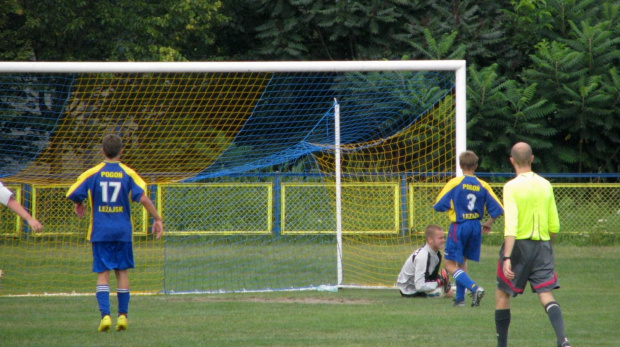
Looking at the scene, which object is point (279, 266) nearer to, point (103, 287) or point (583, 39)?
point (103, 287)

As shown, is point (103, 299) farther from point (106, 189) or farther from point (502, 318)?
point (502, 318)

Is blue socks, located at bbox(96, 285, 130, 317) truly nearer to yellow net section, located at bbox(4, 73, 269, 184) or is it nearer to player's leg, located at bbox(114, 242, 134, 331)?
player's leg, located at bbox(114, 242, 134, 331)

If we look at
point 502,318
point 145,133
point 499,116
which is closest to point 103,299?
point 502,318

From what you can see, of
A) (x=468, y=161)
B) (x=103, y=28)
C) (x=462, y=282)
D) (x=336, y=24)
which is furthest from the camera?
(x=336, y=24)

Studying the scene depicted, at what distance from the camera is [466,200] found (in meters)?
8.50

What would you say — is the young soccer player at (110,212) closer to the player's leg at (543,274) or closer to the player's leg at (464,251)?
the player's leg at (543,274)

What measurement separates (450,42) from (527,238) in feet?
45.1

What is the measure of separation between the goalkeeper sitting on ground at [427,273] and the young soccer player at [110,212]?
3531 mm

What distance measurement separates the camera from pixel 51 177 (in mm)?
10961

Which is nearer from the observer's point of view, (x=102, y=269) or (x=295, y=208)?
(x=102, y=269)

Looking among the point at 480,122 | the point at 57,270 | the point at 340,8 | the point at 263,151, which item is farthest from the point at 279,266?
the point at 340,8

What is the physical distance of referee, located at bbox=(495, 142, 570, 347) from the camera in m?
5.79

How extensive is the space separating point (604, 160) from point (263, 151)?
11.4 meters

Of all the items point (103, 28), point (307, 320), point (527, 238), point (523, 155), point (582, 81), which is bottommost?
point (307, 320)
